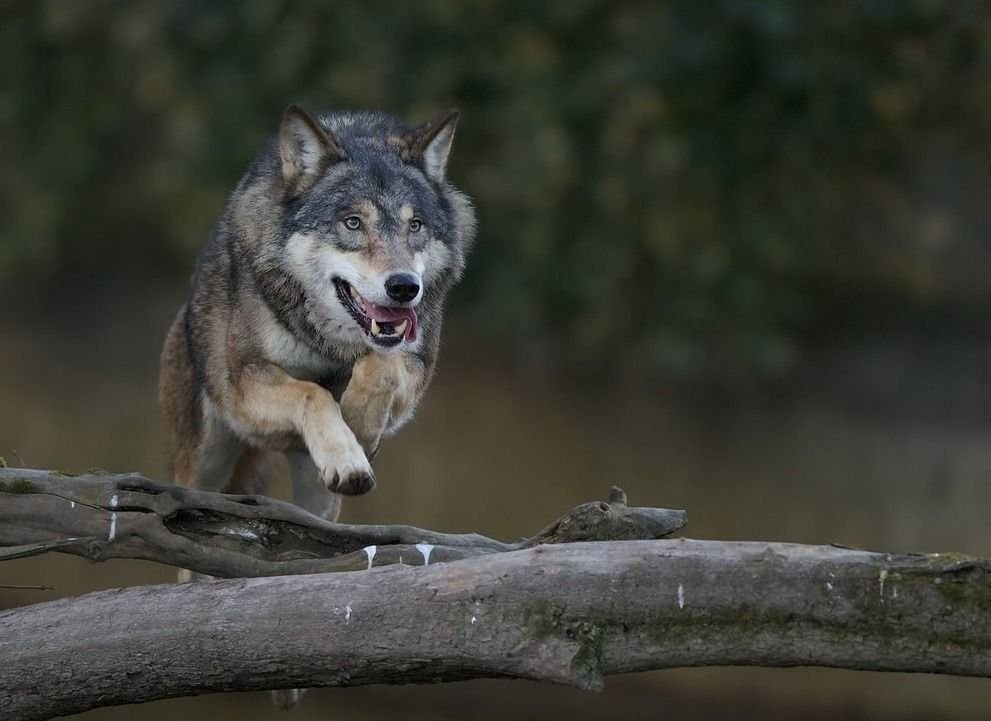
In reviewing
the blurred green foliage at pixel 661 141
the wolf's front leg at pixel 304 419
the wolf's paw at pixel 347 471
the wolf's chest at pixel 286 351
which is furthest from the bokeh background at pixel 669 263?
the wolf's paw at pixel 347 471

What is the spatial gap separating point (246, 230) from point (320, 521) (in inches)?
58.1

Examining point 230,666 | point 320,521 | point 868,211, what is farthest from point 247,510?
point 868,211

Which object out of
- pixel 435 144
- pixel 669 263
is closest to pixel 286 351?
pixel 435 144

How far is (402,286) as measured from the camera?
447 cm

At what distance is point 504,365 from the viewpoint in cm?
988

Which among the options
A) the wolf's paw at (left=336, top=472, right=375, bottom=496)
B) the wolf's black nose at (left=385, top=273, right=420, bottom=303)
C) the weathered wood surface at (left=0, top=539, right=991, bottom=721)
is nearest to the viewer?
the weathered wood surface at (left=0, top=539, right=991, bottom=721)

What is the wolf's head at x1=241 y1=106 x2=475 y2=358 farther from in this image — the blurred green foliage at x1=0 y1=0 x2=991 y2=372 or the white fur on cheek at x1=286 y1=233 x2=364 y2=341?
the blurred green foliage at x1=0 y1=0 x2=991 y2=372

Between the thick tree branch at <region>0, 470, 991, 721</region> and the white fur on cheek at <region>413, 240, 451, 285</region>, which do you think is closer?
the thick tree branch at <region>0, 470, 991, 721</region>

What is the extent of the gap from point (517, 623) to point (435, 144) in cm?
217

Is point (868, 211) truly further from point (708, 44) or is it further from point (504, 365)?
point (504, 365)

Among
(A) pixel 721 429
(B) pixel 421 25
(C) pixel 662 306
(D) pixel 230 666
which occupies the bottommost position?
(D) pixel 230 666

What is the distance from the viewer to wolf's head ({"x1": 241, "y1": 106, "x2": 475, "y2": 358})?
4570 mm

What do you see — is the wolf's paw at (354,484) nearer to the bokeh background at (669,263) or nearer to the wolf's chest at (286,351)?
the wolf's chest at (286,351)

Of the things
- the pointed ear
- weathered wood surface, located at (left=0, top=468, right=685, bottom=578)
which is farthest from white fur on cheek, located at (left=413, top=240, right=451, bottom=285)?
weathered wood surface, located at (left=0, top=468, right=685, bottom=578)
